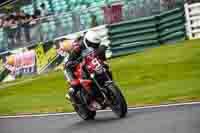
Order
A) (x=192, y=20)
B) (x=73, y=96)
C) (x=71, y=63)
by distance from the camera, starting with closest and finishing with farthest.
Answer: (x=71, y=63)
(x=73, y=96)
(x=192, y=20)

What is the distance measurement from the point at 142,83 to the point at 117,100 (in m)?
6.02

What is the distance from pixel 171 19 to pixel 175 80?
20.7ft

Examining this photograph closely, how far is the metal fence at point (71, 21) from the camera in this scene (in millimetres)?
20808

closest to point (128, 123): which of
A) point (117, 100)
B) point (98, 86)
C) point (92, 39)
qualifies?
point (117, 100)

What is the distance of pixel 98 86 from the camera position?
942 centimetres

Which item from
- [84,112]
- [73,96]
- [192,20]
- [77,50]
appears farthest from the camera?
[192,20]

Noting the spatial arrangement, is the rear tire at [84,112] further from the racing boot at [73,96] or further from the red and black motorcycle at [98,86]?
the red and black motorcycle at [98,86]

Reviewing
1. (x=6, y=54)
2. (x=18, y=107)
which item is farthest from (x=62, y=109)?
(x=6, y=54)

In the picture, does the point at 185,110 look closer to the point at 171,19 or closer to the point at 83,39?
the point at 83,39

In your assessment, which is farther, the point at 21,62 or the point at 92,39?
the point at 21,62

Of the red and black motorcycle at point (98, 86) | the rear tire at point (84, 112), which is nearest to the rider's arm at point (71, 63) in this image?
the red and black motorcycle at point (98, 86)

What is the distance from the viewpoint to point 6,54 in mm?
24969

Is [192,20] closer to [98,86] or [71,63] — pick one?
[71,63]

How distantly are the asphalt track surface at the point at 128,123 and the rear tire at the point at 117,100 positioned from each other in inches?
5.5
